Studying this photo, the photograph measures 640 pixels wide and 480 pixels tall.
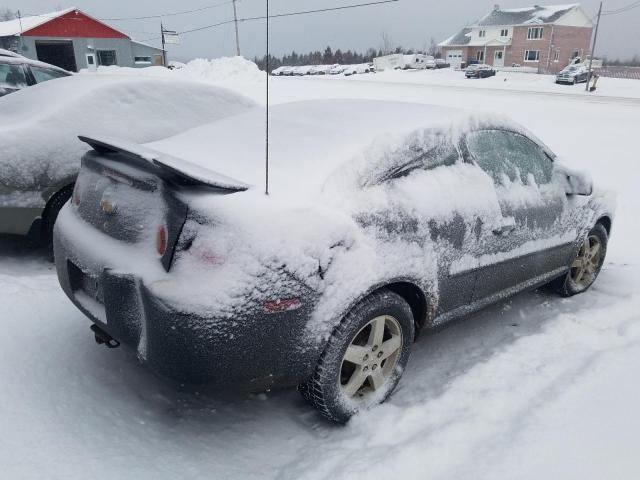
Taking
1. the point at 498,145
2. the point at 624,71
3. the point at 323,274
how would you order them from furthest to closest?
the point at 624,71, the point at 498,145, the point at 323,274

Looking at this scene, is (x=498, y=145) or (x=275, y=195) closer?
(x=275, y=195)

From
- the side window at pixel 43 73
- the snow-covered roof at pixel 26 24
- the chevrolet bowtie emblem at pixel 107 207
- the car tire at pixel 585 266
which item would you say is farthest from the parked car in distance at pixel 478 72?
the chevrolet bowtie emblem at pixel 107 207

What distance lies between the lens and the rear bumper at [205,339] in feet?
6.86

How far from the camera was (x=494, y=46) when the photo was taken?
57594 millimetres

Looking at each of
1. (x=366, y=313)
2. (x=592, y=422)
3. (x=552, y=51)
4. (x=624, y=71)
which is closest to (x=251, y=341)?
(x=366, y=313)

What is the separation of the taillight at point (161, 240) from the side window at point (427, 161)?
3.46 feet

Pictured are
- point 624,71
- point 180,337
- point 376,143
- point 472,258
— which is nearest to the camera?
point 180,337

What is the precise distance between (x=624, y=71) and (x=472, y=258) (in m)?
51.0

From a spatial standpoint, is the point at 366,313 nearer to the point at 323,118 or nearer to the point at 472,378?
the point at 472,378

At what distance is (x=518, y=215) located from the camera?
334cm

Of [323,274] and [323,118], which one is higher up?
[323,118]

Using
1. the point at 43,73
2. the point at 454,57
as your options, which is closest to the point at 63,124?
the point at 43,73

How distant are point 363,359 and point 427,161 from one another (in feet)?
3.68

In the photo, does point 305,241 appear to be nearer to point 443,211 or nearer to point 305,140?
point 305,140
